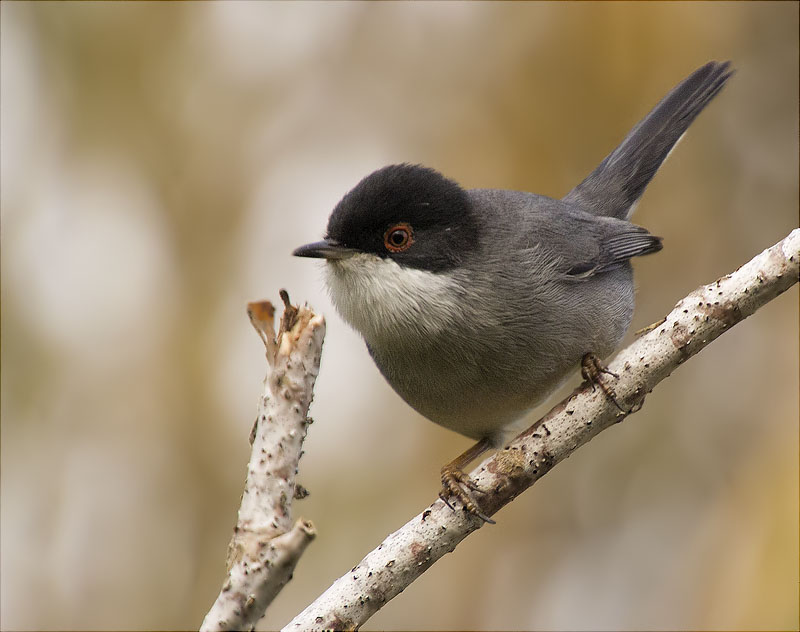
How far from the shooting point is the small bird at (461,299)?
3.48m

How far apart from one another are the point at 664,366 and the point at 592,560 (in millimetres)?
2845

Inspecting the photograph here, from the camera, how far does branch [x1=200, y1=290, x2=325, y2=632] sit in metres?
1.99

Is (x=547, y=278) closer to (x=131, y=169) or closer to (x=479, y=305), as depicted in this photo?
(x=479, y=305)

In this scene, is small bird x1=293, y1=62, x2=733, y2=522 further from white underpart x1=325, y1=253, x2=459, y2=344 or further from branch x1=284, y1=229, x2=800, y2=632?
branch x1=284, y1=229, x2=800, y2=632

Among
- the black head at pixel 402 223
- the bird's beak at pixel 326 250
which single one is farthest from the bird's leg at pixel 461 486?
the bird's beak at pixel 326 250

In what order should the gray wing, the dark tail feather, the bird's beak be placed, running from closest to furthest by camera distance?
the bird's beak < the gray wing < the dark tail feather

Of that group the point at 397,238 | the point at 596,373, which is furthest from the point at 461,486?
the point at 397,238

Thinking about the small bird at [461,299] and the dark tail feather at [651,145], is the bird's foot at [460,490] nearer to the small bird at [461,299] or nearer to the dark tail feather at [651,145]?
the small bird at [461,299]

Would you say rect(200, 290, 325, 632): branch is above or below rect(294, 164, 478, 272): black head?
below

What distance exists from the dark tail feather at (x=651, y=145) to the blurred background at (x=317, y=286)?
3.30 ft

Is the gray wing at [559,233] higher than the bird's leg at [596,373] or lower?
higher

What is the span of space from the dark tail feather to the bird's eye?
148 cm

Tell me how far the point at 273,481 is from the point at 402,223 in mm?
1707

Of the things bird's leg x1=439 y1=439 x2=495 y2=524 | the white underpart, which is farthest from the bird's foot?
the white underpart
